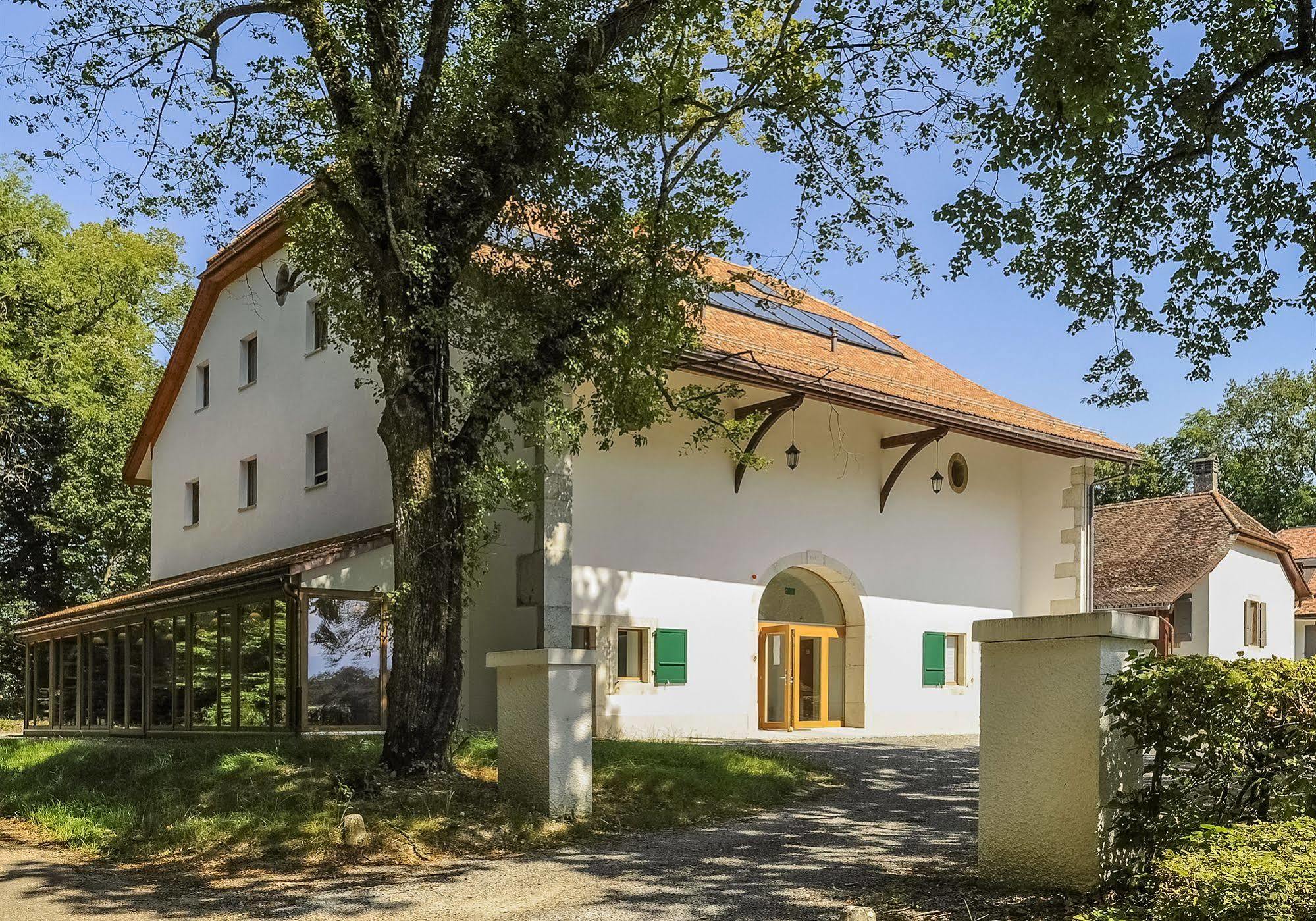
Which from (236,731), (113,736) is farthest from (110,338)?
(236,731)

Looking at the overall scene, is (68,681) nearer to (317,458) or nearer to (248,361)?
(248,361)

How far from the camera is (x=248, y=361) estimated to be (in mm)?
23406

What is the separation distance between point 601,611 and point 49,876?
9.03m

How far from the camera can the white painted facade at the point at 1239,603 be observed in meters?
30.5

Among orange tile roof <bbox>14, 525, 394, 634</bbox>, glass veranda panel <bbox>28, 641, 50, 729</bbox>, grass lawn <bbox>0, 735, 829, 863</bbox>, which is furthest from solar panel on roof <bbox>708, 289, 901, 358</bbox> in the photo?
glass veranda panel <bbox>28, 641, 50, 729</bbox>

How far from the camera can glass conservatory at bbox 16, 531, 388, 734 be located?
53.4 ft

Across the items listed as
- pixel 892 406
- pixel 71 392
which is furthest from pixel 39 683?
pixel 892 406

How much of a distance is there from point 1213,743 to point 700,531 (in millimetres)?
12814

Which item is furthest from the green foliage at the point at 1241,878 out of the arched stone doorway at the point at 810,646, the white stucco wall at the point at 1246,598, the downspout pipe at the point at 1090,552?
the white stucco wall at the point at 1246,598

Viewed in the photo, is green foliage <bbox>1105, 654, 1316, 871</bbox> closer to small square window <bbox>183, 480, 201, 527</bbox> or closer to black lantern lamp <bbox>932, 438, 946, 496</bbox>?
black lantern lamp <bbox>932, 438, 946, 496</bbox>

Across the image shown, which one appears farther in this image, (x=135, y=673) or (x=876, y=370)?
(x=876, y=370)

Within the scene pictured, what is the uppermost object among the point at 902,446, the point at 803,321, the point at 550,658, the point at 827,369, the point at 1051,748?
the point at 803,321

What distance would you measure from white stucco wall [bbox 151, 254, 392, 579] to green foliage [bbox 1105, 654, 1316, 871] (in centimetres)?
1358

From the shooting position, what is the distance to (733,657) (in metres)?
18.6
